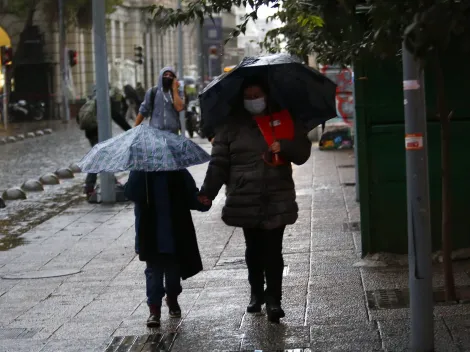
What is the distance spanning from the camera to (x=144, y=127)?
797 centimetres

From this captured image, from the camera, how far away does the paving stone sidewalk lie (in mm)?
7234

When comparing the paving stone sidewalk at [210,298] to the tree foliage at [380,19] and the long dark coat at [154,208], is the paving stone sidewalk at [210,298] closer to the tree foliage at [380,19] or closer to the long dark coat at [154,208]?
the long dark coat at [154,208]

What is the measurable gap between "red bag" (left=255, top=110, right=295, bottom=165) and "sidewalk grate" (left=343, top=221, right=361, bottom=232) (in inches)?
185

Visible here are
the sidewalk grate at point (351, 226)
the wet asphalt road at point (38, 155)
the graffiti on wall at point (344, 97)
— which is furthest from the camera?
the graffiti on wall at point (344, 97)

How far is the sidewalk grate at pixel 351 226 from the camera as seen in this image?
12.3m

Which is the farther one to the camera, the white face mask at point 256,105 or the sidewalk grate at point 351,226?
the sidewalk grate at point 351,226

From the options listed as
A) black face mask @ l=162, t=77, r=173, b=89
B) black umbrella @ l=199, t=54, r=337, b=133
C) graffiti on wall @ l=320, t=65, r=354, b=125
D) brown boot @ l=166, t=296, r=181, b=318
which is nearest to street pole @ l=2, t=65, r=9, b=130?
graffiti on wall @ l=320, t=65, r=354, b=125

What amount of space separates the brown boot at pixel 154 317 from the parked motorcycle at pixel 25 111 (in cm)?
4299

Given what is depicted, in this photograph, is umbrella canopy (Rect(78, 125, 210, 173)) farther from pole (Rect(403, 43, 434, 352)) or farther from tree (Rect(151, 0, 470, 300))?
pole (Rect(403, 43, 434, 352))

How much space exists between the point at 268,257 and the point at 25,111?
146 feet

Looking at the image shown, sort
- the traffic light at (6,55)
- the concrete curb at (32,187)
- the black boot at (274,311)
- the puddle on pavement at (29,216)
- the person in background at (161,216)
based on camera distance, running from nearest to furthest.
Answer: the black boot at (274,311)
the person in background at (161,216)
the puddle on pavement at (29,216)
the concrete curb at (32,187)
the traffic light at (6,55)

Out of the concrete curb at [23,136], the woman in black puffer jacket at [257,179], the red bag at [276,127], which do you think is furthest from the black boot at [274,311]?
the concrete curb at [23,136]

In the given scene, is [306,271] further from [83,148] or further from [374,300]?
[83,148]

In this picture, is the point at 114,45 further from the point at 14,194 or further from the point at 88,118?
the point at 88,118
